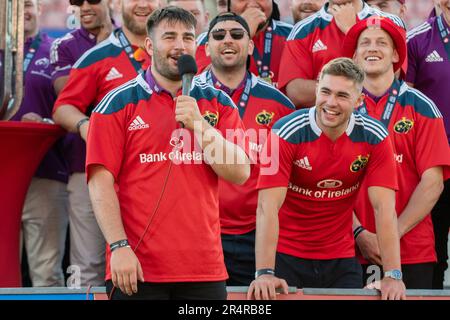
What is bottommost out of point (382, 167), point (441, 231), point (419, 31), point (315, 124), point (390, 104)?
point (441, 231)

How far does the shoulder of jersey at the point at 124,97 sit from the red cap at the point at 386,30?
195 centimetres

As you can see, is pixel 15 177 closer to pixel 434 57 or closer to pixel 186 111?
pixel 186 111

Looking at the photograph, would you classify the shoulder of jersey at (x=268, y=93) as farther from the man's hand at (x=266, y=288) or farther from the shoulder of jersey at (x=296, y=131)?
the man's hand at (x=266, y=288)

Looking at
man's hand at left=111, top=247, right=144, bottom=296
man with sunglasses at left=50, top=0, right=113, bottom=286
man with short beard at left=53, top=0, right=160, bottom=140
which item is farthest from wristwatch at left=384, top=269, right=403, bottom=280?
man with short beard at left=53, top=0, right=160, bottom=140

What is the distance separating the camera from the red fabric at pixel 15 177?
7148mm

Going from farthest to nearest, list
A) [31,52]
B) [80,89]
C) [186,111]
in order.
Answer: [31,52], [80,89], [186,111]

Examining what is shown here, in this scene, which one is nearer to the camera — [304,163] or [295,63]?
[304,163]

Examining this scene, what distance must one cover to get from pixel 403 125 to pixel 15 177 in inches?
103

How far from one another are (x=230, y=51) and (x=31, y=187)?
71.6 inches

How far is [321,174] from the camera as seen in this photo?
6363 millimetres

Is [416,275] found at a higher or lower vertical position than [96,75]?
lower

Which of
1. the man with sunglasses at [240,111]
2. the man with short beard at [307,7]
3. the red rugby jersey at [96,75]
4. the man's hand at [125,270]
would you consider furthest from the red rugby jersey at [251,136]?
the man's hand at [125,270]

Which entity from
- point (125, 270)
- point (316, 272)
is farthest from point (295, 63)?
point (125, 270)
